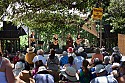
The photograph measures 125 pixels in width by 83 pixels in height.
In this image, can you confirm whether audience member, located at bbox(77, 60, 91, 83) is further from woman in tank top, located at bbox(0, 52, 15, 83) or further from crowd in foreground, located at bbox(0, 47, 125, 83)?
woman in tank top, located at bbox(0, 52, 15, 83)

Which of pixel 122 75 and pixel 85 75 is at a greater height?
pixel 122 75

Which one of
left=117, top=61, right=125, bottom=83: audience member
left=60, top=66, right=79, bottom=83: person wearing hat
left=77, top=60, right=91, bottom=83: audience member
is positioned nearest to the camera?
left=117, top=61, right=125, bottom=83: audience member

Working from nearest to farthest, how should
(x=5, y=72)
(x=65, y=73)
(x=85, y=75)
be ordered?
(x=5, y=72) < (x=65, y=73) < (x=85, y=75)

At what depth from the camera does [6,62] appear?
4.98 m

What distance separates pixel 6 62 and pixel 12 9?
606 cm

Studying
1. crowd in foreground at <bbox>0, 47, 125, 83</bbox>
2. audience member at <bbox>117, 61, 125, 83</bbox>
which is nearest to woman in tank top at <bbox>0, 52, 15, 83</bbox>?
crowd in foreground at <bbox>0, 47, 125, 83</bbox>

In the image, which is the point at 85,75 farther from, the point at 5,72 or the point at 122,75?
the point at 5,72

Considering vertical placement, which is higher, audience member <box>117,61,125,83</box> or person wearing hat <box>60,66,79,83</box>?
audience member <box>117,61,125,83</box>

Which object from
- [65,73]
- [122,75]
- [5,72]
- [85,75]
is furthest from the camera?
[85,75]

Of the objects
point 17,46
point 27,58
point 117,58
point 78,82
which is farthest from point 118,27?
point 78,82

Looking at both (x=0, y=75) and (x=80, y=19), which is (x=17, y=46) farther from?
(x=0, y=75)

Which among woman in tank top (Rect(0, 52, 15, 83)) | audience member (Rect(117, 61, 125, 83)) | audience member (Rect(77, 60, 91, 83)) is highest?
woman in tank top (Rect(0, 52, 15, 83))

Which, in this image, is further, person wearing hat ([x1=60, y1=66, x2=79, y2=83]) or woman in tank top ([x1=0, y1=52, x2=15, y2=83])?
person wearing hat ([x1=60, y1=66, x2=79, y2=83])

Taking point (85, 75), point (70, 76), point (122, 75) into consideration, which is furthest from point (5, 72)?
point (85, 75)
